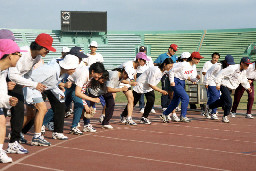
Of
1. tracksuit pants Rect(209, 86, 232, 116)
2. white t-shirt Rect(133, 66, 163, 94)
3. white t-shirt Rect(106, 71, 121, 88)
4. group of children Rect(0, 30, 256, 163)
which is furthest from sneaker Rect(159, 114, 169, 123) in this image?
white t-shirt Rect(106, 71, 121, 88)

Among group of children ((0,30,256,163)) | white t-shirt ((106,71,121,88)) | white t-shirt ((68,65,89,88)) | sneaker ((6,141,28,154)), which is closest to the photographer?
group of children ((0,30,256,163))

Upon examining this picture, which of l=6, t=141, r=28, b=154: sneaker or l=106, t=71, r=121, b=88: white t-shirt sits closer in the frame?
l=6, t=141, r=28, b=154: sneaker

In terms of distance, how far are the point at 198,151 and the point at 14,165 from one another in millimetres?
2999

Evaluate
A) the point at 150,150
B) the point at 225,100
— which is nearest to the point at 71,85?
the point at 150,150

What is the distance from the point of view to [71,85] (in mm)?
10086

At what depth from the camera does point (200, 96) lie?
50.1 feet

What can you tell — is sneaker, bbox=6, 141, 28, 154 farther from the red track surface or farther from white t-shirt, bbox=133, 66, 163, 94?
white t-shirt, bbox=133, 66, 163, 94

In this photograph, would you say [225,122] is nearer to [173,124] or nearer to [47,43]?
[173,124]

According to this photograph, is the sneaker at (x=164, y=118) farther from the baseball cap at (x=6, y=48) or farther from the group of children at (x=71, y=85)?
the baseball cap at (x=6, y=48)

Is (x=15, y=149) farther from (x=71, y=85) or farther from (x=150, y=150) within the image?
(x=71, y=85)

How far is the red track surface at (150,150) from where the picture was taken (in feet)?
21.5

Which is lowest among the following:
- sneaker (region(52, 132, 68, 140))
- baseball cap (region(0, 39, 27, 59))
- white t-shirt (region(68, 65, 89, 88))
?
sneaker (region(52, 132, 68, 140))

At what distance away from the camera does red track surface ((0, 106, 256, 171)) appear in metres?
6.57

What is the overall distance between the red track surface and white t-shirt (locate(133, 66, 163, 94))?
88 cm
